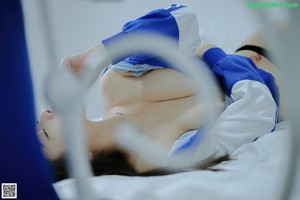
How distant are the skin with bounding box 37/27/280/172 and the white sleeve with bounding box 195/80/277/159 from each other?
5 cm

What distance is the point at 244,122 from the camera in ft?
2.45

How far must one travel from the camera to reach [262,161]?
2.00 feet

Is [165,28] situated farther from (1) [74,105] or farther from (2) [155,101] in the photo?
(1) [74,105]

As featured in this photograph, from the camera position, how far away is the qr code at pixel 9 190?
1.25ft

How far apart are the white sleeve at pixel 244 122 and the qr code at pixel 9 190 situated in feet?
1.30

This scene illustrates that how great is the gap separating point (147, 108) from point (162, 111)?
0.04 m

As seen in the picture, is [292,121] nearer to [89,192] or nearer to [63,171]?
[89,192]

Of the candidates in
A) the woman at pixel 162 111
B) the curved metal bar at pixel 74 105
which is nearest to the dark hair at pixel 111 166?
the woman at pixel 162 111

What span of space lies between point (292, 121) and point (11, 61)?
0.25 meters

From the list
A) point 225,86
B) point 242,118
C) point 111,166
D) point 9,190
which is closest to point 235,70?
point 225,86

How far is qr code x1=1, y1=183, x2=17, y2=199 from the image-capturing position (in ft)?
1.25

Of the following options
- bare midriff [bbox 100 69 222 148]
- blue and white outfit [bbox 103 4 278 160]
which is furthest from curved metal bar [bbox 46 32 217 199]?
bare midriff [bbox 100 69 222 148]

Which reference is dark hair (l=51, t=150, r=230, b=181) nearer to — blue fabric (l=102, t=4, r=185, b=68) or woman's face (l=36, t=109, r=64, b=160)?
woman's face (l=36, t=109, r=64, b=160)

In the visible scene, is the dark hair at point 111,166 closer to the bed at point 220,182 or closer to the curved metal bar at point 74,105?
the bed at point 220,182
